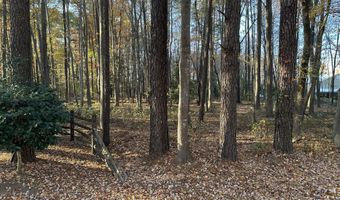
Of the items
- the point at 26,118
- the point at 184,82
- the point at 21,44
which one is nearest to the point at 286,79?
the point at 184,82

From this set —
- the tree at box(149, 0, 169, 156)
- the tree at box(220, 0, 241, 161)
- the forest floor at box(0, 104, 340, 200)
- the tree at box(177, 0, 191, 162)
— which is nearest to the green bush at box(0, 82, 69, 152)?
the forest floor at box(0, 104, 340, 200)

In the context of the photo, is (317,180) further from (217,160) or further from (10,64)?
(10,64)

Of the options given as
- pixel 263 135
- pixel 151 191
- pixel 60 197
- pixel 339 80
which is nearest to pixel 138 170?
pixel 151 191

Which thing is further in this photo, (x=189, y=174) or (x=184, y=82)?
(x=184, y=82)

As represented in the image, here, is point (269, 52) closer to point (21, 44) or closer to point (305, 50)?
point (305, 50)

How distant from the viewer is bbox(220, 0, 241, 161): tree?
583cm

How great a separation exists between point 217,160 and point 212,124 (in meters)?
4.88

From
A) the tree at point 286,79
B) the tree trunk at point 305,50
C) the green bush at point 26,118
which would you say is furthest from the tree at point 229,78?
the green bush at point 26,118

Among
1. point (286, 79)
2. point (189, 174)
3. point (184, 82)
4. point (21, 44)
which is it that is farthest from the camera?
point (286, 79)

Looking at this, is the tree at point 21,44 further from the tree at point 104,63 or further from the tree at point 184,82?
the tree at point 184,82

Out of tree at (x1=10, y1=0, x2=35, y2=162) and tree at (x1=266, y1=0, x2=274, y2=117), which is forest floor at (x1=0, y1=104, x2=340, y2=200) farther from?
tree at (x1=266, y1=0, x2=274, y2=117)

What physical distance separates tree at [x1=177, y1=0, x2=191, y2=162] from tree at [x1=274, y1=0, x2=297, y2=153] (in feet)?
9.06

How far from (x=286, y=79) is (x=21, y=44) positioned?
7410 millimetres

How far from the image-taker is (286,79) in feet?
21.2
